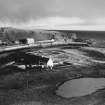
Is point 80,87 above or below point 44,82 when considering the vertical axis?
below

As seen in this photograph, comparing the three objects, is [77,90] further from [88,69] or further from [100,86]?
A: [88,69]

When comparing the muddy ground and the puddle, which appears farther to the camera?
the puddle

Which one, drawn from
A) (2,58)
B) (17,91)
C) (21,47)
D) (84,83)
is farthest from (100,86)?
(21,47)

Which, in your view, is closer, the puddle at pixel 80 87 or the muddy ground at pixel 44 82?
the muddy ground at pixel 44 82

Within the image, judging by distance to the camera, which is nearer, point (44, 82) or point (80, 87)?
point (80, 87)
